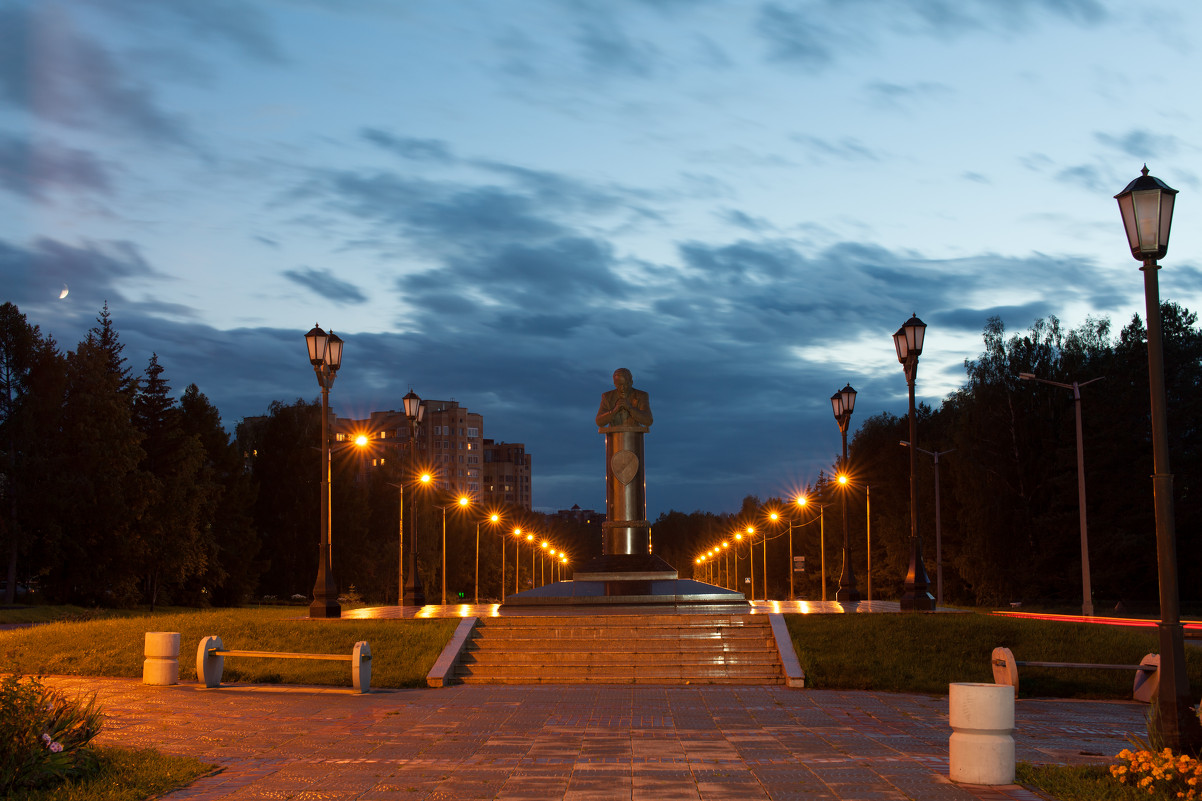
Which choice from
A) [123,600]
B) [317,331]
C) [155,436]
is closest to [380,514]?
[155,436]

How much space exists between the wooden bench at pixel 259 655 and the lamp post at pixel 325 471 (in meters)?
4.42

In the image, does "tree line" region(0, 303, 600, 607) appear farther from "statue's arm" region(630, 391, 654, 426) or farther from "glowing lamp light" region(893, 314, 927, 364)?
"glowing lamp light" region(893, 314, 927, 364)

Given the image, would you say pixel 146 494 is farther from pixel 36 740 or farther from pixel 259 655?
pixel 36 740

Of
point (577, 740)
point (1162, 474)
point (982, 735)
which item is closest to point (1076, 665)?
point (1162, 474)

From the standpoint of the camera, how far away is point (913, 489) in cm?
2206

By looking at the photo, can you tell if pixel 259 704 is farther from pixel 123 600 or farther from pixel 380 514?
pixel 380 514

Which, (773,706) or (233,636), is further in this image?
(233,636)

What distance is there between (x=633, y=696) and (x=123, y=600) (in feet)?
135

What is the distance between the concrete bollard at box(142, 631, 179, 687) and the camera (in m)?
16.3

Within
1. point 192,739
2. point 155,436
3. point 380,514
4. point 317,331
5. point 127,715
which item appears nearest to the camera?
point 192,739

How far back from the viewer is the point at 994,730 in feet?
29.6

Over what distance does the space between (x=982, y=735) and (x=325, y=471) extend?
15114 mm

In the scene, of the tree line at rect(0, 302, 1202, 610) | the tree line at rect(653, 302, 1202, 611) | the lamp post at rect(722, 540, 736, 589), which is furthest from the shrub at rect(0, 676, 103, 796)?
the lamp post at rect(722, 540, 736, 589)

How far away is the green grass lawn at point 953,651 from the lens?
1608cm
